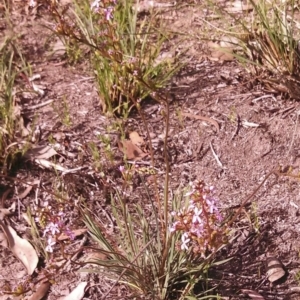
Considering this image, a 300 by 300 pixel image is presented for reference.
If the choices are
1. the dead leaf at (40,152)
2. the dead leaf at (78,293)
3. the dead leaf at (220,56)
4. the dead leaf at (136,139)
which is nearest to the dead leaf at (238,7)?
the dead leaf at (220,56)

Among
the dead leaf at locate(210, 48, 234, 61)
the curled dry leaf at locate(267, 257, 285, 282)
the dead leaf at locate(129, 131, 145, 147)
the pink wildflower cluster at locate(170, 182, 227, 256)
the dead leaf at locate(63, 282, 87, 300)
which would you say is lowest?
the dead leaf at locate(63, 282, 87, 300)

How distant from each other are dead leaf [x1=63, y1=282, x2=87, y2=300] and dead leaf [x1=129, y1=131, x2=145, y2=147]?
807 millimetres

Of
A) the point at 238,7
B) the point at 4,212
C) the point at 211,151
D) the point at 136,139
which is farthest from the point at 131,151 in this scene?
the point at 238,7

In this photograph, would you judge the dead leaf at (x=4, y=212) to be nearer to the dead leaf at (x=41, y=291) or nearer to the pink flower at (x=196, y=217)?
the dead leaf at (x=41, y=291)

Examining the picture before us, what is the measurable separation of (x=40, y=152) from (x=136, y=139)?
49 cm

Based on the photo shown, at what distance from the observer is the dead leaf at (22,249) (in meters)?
2.51

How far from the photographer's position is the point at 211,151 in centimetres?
287

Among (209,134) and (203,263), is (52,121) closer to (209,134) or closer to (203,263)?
(209,134)

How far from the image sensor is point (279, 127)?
289 cm

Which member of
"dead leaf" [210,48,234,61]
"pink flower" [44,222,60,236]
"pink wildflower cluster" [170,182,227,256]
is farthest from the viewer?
"dead leaf" [210,48,234,61]

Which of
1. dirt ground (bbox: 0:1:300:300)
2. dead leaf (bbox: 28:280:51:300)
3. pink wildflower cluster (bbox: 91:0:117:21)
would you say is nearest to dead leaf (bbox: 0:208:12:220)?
dirt ground (bbox: 0:1:300:300)

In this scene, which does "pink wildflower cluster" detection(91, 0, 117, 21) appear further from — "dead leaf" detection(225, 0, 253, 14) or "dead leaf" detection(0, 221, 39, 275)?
"dead leaf" detection(225, 0, 253, 14)

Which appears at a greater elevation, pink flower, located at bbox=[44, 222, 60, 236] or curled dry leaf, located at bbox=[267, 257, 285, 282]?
pink flower, located at bbox=[44, 222, 60, 236]

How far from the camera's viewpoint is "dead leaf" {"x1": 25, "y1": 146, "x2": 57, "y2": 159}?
9.70ft
